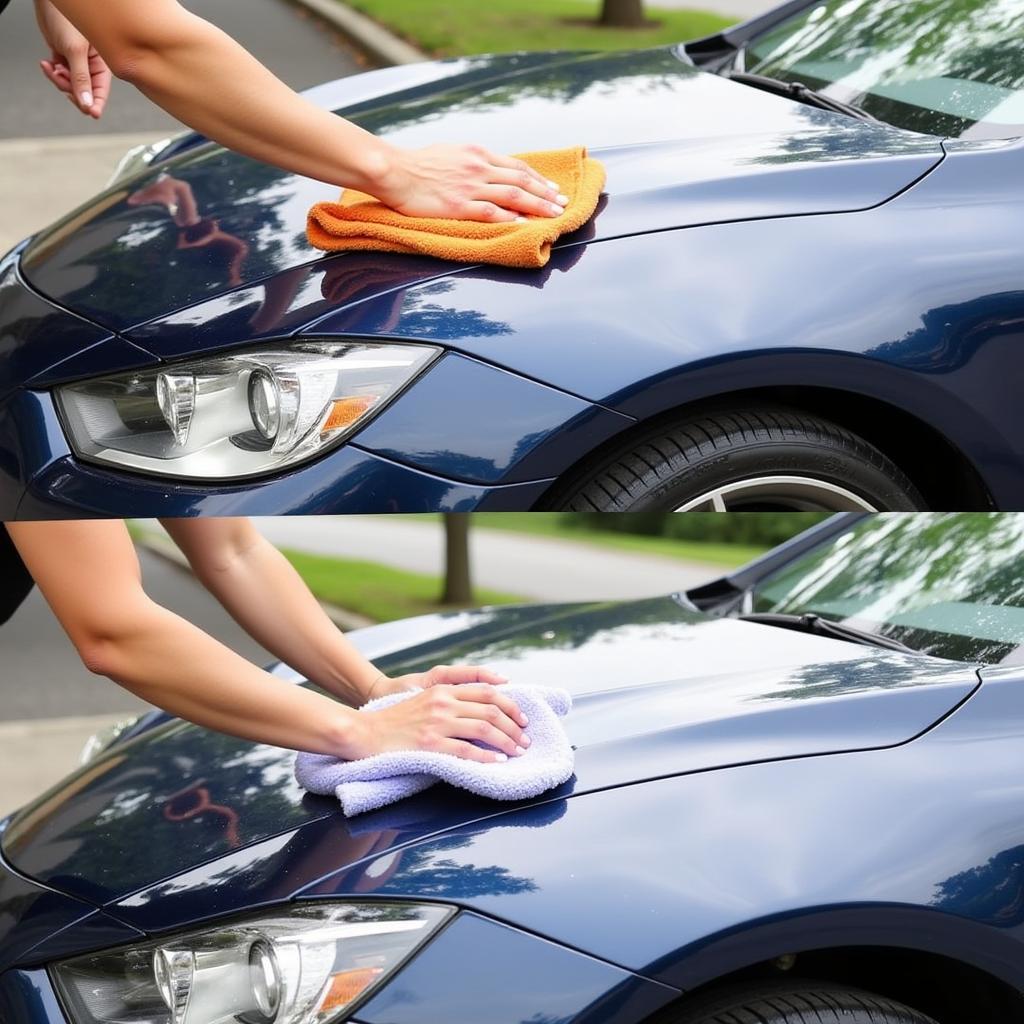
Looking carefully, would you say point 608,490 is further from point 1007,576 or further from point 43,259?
point 43,259

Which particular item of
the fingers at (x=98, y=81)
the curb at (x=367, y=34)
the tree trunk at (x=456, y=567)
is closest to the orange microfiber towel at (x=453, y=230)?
the fingers at (x=98, y=81)

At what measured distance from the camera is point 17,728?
627cm

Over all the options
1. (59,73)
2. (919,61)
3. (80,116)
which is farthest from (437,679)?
(80,116)

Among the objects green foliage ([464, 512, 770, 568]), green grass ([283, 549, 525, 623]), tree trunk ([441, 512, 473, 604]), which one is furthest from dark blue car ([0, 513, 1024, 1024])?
green foliage ([464, 512, 770, 568])

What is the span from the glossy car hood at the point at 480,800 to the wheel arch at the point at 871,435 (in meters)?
0.38

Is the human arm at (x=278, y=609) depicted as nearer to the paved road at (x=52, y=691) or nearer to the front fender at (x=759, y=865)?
the front fender at (x=759, y=865)

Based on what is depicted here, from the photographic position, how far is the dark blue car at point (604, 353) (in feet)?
7.73

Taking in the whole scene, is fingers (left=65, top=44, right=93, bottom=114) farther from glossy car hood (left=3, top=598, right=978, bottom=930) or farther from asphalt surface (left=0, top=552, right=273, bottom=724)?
asphalt surface (left=0, top=552, right=273, bottom=724)

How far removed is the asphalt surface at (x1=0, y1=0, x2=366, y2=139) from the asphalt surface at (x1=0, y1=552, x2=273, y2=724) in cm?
312

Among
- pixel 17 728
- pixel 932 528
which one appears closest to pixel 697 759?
pixel 932 528

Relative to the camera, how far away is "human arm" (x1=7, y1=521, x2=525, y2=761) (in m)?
2.04

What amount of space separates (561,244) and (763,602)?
3.03ft

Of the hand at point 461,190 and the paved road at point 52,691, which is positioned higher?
the hand at point 461,190

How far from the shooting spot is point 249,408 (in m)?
2.41
